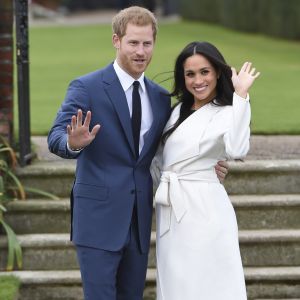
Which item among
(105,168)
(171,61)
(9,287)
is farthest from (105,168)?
(171,61)

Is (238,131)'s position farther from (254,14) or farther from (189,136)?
(254,14)

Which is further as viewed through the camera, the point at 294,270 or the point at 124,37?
the point at 294,270

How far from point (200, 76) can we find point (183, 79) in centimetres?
16

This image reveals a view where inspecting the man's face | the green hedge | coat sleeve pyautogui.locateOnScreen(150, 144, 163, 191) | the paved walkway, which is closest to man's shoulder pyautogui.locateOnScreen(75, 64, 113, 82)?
the man's face

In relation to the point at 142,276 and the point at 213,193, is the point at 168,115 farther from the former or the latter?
the point at 142,276

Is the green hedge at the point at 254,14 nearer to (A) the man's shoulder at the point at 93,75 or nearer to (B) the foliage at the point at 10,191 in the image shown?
(B) the foliage at the point at 10,191

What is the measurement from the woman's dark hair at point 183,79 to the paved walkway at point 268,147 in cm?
229

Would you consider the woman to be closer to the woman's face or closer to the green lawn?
the woman's face

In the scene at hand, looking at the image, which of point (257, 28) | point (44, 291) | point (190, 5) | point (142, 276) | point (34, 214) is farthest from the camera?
point (190, 5)

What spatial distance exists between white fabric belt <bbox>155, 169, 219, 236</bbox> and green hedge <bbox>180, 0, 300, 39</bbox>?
14337 mm

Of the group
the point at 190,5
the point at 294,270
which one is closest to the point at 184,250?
the point at 294,270

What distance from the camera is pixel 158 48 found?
16609mm

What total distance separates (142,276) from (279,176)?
2.06 m

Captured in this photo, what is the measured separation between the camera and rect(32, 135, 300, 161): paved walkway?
673cm
